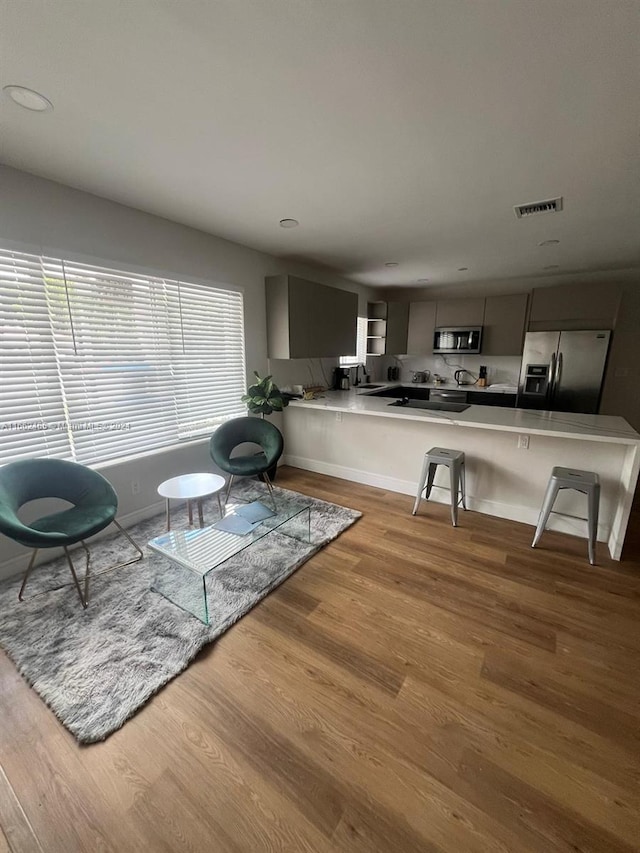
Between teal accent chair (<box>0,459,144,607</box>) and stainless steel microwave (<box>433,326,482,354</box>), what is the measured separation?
4.94 metres

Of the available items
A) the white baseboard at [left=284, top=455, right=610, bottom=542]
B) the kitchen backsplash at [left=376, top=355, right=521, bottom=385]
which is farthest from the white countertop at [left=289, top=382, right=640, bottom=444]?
the kitchen backsplash at [left=376, top=355, right=521, bottom=385]

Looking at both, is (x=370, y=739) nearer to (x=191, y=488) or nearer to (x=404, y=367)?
(x=191, y=488)

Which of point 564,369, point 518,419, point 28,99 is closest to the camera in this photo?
point 28,99

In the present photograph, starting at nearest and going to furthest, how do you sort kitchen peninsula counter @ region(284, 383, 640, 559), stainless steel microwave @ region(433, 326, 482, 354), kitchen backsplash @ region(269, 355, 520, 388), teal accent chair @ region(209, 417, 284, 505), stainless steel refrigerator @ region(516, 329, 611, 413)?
kitchen peninsula counter @ region(284, 383, 640, 559)
teal accent chair @ region(209, 417, 284, 505)
stainless steel refrigerator @ region(516, 329, 611, 413)
kitchen backsplash @ region(269, 355, 520, 388)
stainless steel microwave @ region(433, 326, 482, 354)

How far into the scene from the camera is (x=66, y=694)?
1500 millimetres

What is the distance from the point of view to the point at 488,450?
3082 mm

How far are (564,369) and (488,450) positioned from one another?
7.61ft

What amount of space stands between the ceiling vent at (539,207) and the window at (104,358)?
2609 mm

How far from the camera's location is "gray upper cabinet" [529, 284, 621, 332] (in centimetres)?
425

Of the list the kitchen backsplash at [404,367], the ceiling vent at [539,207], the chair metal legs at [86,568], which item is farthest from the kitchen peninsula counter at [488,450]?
the chair metal legs at [86,568]

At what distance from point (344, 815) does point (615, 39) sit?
109 inches

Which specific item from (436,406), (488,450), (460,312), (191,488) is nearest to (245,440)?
(191,488)

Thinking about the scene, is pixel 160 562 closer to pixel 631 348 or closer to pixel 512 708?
pixel 512 708

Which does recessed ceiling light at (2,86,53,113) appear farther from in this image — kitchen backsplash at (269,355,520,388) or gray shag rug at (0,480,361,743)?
kitchen backsplash at (269,355,520,388)
